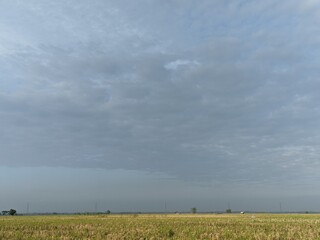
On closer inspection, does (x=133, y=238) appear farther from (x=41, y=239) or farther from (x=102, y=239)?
(x=41, y=239)

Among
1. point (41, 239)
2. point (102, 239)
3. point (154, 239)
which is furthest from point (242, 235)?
point (41, 239)

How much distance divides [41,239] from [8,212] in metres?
187

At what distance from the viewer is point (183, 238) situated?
89.9 feet

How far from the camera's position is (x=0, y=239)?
28141 mm

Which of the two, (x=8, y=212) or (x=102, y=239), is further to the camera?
(x=8, y=212)

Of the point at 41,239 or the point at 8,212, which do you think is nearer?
the point at 41,239

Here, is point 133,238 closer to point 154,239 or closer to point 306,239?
point 154,239

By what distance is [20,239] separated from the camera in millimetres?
28359

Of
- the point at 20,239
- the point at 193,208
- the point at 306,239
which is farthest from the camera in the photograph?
the point at 193,208

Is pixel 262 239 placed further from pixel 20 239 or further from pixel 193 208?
pixel 193 208

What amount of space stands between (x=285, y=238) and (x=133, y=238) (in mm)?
11652

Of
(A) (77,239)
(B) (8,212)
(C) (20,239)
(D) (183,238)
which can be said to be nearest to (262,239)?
(D) (183,238)

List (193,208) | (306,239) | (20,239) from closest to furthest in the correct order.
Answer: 1. (306,239)
2. (20,239)
3. (193,208)

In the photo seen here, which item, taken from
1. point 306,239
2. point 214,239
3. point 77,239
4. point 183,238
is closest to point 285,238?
point 306,239
